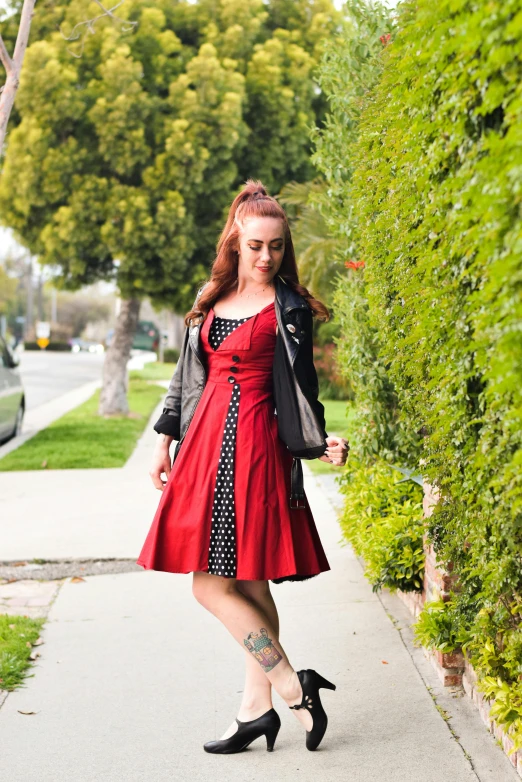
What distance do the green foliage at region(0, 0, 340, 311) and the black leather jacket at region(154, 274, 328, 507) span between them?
35.0 feet

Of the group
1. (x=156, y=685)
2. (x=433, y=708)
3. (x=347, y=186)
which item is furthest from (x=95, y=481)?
(x=433, y=708)

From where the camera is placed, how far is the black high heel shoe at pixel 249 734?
12.1ft

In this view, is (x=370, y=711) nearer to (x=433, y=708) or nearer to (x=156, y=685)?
(x=433, y=708)

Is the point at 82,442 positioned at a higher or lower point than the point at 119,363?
lower

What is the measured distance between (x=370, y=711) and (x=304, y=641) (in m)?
0.95

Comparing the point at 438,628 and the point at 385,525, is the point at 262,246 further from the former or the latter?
the point at 385,525

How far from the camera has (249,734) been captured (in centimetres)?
370

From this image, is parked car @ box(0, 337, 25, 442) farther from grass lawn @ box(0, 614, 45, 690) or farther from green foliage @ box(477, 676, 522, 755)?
green foliage @ box(477, 676, 522, 755)

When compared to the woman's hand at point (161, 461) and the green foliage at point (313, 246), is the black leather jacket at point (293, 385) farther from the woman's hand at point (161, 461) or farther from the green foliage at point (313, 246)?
the green foliage at point (313, 246)

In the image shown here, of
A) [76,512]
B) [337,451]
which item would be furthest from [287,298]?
[76,512]

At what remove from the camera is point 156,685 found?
442 centimetres

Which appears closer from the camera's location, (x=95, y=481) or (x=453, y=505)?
(x=453, y=505)

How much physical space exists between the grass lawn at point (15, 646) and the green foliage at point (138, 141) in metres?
9.43

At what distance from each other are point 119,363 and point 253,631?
492 inches
